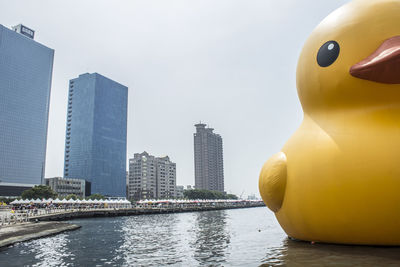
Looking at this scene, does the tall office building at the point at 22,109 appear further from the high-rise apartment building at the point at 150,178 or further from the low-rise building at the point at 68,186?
the high-rise apartment building at the point at 150,178

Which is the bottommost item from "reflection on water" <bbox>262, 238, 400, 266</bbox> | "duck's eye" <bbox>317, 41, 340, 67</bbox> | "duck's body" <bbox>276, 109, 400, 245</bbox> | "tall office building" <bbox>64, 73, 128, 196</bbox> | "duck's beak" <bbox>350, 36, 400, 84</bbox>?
"reflection on water" <bbox>262, 238, 400, 266</bbox>

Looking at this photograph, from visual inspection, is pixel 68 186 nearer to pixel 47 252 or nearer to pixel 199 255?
pixel 47 252

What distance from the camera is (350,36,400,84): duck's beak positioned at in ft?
34.6

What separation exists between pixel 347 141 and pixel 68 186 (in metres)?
139

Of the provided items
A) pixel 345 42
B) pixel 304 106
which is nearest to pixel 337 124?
pixel 304 106

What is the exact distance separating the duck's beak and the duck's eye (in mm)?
803

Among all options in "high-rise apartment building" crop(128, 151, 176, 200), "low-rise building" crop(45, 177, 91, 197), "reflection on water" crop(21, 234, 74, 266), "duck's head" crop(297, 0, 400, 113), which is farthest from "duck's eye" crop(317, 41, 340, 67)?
"high-rise apartment building" crop(128, 151, 176, 200)

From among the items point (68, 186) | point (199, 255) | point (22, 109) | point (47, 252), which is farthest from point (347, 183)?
point (68, 186)

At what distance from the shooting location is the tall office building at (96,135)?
149875mm

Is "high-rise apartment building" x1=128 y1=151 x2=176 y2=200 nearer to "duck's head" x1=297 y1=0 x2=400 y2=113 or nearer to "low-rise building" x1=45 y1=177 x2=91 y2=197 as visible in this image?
"low-rise building" x1=45 y1=177 x2=91 y2=197

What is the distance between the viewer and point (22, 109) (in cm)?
12662

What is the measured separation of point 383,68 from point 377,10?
236cm

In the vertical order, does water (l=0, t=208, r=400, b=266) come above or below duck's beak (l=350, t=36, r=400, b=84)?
below

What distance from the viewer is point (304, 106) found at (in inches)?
527
